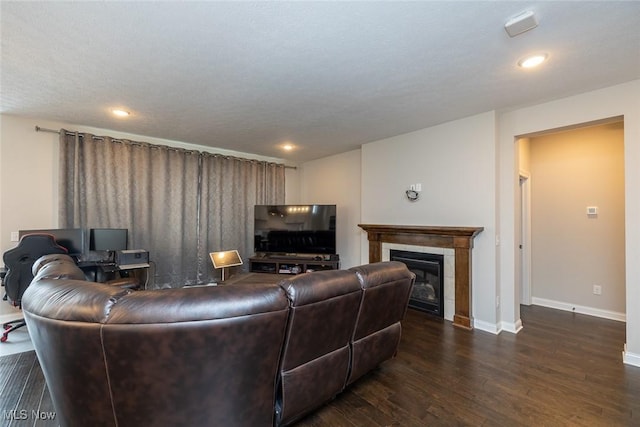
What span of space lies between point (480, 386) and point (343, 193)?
3.73 meters

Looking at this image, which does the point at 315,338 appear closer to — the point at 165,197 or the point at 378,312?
the point at 378,312

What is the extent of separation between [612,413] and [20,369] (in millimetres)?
4437

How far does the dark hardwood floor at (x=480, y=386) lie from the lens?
1.85m

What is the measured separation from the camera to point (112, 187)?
160 inches

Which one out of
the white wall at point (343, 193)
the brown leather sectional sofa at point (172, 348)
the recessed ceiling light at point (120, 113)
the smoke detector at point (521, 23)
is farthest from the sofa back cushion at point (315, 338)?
the white wall at point (343, 193)

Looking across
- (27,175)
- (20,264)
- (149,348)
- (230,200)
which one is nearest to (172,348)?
(149,348)

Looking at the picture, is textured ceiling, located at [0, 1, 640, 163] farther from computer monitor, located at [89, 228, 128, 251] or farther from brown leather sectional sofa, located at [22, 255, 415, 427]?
brown leather sectional sofa, located at [22, 255, 415, 427]

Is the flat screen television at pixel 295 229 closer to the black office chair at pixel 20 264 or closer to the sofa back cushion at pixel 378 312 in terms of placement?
the sofa back cushion at pixel 378 312

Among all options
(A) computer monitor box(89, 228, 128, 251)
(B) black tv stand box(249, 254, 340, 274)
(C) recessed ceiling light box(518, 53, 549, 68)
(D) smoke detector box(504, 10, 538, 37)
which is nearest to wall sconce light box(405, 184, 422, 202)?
(B) black tv stand box(249, 254, 340, 274)

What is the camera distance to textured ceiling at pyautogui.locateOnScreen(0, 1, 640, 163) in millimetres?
1698

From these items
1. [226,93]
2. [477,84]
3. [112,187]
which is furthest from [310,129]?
[112,187]

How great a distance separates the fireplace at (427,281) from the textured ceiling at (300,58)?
1806 mm

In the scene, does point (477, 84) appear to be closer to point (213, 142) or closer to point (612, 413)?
point (612, 413)

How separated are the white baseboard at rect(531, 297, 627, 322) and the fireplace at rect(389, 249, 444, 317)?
1.73 metres
